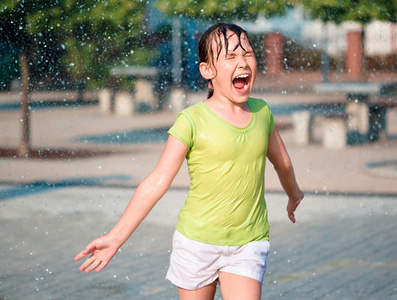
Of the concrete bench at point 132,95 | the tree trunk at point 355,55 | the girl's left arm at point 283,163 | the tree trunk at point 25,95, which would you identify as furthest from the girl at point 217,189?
the tree trunk at point 355,55

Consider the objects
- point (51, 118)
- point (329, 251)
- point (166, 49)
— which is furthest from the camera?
point (51, 118)

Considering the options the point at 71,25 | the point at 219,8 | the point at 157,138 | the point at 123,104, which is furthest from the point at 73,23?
the point at 123,104

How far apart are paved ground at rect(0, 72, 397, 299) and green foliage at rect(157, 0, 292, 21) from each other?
152 centimetres

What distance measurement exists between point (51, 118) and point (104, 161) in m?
3.34

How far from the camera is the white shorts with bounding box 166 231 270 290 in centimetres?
225

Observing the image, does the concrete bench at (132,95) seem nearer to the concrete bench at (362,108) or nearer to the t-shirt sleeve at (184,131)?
the concrete bench at (362,108)

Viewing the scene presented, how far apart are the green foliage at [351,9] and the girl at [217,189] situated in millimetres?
7088

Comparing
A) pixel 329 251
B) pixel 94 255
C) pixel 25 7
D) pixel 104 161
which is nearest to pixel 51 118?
pixel 104 161

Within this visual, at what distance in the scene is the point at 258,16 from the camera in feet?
28.1

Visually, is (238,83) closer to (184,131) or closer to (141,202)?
(184,131)

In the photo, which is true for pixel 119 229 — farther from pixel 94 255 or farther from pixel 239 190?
pixel 239 190

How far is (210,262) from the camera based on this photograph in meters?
2.26

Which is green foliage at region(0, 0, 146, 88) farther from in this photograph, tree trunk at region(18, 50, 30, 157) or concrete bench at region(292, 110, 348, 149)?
concrete bench at region(292, 110, 348, 149)

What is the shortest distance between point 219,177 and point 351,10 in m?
7.72
